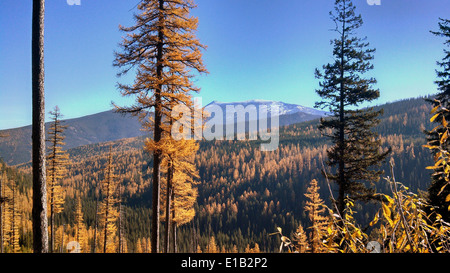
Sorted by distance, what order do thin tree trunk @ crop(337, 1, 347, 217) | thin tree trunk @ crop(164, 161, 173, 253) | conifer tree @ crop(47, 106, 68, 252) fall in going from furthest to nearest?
conifer tree @ crop(47, 106, 68, 252) → thin tree trunk @ crop(164, 161, 173, 253) → thin tree trunk @ crop(337, 1, 347, 217)

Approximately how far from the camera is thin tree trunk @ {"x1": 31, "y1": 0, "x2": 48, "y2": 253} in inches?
232

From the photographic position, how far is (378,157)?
11.0m

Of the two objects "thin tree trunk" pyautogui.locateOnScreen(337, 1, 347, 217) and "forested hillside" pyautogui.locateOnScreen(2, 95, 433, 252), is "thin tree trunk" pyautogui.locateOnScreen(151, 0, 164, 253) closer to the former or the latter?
"thin tree trunk" pyautogui.locateOnScreen(337, 1, 347, 217)

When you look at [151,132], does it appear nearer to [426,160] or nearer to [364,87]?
[364,87]

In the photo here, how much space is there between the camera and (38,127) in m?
5.92

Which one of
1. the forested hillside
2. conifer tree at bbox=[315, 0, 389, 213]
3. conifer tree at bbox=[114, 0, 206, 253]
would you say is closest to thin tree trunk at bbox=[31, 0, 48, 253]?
conifer tree at bbox=[114, 0, 206, 253]

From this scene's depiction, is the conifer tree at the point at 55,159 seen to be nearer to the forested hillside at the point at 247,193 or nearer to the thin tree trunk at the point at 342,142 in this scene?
the thin tree trunk at the point at 342,142

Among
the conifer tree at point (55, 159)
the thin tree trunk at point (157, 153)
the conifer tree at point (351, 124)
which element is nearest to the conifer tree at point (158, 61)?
the thin tree trunk at point (157, 153)

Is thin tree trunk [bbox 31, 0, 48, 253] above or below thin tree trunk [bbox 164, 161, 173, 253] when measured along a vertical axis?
above

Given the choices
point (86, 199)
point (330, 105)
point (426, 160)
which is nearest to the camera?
point (330, 105)

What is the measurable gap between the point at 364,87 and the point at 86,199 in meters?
151

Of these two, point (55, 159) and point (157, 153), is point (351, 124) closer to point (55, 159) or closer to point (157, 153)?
point (157, 153)

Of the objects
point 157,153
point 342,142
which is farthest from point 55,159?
point 342,142
